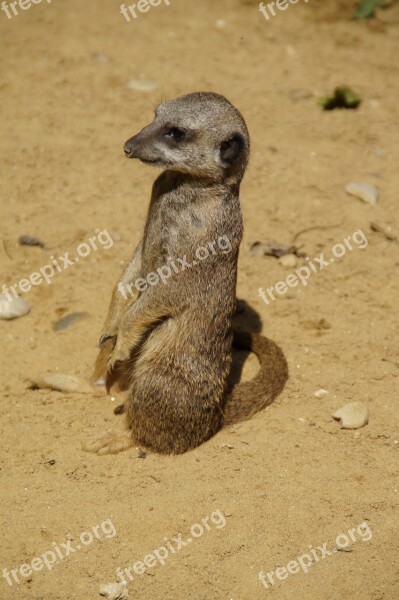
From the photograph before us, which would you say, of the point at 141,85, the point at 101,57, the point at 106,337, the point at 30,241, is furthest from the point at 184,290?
the point at 101,57

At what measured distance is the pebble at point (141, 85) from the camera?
6.64 m

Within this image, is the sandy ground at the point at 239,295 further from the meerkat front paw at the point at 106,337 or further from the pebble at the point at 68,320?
the meerkat front paw at the point at 106,337

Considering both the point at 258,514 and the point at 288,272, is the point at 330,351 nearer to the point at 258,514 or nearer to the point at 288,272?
the point at 288,272

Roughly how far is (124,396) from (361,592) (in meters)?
1.63

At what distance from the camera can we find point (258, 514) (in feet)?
12.3

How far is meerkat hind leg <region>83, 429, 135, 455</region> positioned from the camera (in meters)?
3.97

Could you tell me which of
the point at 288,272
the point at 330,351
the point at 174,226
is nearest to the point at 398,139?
the point at 288,272

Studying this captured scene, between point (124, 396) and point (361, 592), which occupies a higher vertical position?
point (124, 396)

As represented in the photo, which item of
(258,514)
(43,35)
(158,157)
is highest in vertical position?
(158,157)
